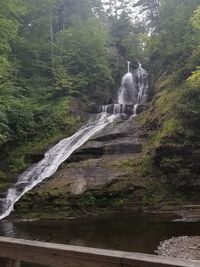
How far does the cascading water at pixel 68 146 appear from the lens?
50.4ft

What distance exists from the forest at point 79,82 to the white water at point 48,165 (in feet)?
2.30

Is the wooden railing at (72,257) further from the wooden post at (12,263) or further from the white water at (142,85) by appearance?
the white water at (142,85)

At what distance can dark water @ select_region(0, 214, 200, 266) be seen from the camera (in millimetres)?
9586

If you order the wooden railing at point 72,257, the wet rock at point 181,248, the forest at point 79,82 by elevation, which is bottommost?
the wet rock at point 181,248

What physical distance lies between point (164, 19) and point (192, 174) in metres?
14.4

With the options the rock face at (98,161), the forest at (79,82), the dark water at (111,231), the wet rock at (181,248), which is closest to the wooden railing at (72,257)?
the wet rock at (181,248)

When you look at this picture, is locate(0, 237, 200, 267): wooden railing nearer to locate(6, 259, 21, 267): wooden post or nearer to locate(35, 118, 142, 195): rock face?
locate(6, 259, 21, 267): wooden post

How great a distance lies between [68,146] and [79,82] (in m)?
7.95

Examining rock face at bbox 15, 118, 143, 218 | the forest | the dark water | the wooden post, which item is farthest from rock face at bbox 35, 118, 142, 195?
the wooden post

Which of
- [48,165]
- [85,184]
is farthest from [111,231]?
[48,165]

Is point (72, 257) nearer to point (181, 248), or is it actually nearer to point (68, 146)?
Result: point (181, 248)

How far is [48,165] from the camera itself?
17.2 meters

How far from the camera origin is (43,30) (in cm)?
2769

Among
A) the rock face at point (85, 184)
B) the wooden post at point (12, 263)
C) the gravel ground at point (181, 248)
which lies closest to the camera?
the wooden post at point (12, 263)
